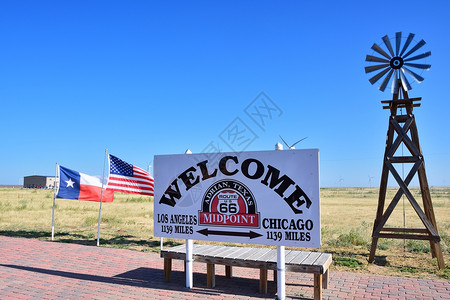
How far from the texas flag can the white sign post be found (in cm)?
632

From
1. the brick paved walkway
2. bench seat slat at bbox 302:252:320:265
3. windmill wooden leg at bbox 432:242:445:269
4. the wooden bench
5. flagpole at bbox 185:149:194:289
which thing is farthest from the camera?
windmill wooden leg at bbox 432:242:445:269

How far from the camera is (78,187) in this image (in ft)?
40.2

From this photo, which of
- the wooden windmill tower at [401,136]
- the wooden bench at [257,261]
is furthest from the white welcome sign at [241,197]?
the wooden windmill tower at [401,136]

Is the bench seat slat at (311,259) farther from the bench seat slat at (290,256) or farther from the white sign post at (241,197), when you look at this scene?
the white sign post at (241,197)

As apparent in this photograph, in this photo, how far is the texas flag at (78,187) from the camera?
478 inches

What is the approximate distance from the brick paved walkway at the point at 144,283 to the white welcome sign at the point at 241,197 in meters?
0.92

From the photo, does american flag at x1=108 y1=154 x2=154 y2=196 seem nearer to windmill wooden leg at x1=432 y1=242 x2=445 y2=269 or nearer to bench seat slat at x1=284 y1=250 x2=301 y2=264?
bench seat slat at x1=284 y1=250 x2=301 y2=264

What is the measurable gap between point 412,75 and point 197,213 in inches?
263

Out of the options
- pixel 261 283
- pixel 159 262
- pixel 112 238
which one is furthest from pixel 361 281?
pixel 112 238

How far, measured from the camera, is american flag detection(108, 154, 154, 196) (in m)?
11.8

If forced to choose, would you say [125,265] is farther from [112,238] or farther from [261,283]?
[112,238]

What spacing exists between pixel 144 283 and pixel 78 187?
671 centimetres

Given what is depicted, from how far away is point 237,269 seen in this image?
25.4ft

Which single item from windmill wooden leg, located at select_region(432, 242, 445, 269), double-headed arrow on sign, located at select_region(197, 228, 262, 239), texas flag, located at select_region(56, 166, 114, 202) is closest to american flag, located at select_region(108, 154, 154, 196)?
texas flag, located at select_region(56, 166, 114, 202)
